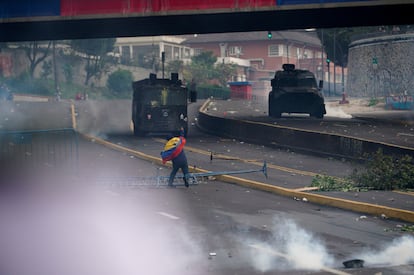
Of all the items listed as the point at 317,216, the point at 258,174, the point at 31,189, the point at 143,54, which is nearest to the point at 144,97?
the point at 258,174

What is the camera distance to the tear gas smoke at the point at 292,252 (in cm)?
1119

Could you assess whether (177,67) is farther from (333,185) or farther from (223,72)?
(333,185)

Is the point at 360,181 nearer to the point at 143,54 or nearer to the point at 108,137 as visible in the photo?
the point at 108,137

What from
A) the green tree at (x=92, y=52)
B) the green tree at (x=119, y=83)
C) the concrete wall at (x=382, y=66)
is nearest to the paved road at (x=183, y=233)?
the concrete wall at (x=382, y=66)

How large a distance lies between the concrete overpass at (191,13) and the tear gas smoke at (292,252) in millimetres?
19015

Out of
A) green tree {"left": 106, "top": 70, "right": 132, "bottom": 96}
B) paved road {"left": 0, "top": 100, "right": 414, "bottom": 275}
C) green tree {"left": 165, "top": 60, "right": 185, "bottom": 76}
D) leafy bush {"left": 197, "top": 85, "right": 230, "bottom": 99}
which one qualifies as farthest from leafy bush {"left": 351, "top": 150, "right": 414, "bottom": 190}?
green tree {"left": 165, "top": 60, "right": 185, "bottom": 76}

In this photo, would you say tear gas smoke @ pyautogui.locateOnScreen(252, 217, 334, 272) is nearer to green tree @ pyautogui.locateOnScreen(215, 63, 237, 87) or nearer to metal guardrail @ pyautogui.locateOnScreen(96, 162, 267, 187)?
metal guardrail @ pyautogui.locateOnScreen(96, 162, 267, 187)

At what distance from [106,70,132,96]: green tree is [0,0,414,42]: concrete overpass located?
233 feet

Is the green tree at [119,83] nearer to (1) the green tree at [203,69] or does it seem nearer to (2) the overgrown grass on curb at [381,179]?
(1) the green tree at [203,69]

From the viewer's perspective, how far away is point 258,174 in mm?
24266

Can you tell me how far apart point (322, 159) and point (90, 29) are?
15493 mm

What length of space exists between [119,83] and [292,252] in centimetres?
9929

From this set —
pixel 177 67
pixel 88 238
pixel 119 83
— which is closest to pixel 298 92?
pixel 88 238

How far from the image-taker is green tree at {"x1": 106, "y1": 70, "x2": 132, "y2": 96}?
359ft
